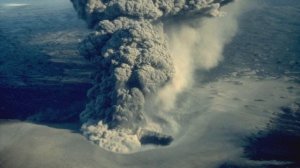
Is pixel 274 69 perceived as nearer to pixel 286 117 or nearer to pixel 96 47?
pixel 286 117

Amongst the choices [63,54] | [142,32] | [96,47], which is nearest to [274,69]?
[142,32]

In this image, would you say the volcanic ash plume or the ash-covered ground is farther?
the volcanic ash plume

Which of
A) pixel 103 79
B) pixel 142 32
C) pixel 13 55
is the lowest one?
pixel 13 55

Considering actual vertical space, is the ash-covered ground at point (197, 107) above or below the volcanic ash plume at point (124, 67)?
below

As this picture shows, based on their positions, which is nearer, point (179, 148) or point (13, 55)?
point (179, 148)

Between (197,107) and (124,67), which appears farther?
(197,107)

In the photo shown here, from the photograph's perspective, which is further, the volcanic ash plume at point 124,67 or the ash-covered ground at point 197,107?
the volcanic ash plume at point 124,67

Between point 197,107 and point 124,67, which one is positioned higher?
point 124,67

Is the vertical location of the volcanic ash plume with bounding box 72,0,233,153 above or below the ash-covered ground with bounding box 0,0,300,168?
above
